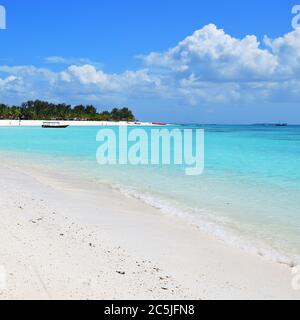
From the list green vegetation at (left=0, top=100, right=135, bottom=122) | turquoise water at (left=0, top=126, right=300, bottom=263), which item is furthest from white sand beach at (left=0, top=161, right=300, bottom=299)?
green vegetation at (left=0, top=100, right=135, bottom=122)

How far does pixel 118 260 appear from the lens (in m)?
5.25

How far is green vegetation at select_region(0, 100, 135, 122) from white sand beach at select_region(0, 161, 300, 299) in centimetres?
12109

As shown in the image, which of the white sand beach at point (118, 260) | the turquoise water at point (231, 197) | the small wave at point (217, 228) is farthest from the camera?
the turquoise water at point (231, 197)

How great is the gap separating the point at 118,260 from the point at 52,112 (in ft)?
467

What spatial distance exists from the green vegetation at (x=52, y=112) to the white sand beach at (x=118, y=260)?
12109cm

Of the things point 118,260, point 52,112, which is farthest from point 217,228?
point 52,112

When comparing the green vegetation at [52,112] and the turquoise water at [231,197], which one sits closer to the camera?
the turquoise water at [231,197]

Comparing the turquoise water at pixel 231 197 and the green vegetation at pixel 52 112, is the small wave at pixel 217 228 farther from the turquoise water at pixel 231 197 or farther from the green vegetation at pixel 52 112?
the green vegetation at pixel 52 112

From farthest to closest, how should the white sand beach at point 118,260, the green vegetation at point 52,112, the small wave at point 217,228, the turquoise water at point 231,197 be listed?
1. the green vegetation at point 52,112
2. the turquoise water at point 231,197
3. the small wave at point 217,228
4. the white sand beach at point 118,260

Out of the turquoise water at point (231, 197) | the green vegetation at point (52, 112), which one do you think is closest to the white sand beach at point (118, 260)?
the turquoise water at point (231, 197)

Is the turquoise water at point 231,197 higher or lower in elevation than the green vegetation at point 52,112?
lower

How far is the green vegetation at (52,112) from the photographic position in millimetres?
125625

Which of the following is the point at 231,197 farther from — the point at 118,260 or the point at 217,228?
the point at 118,260
